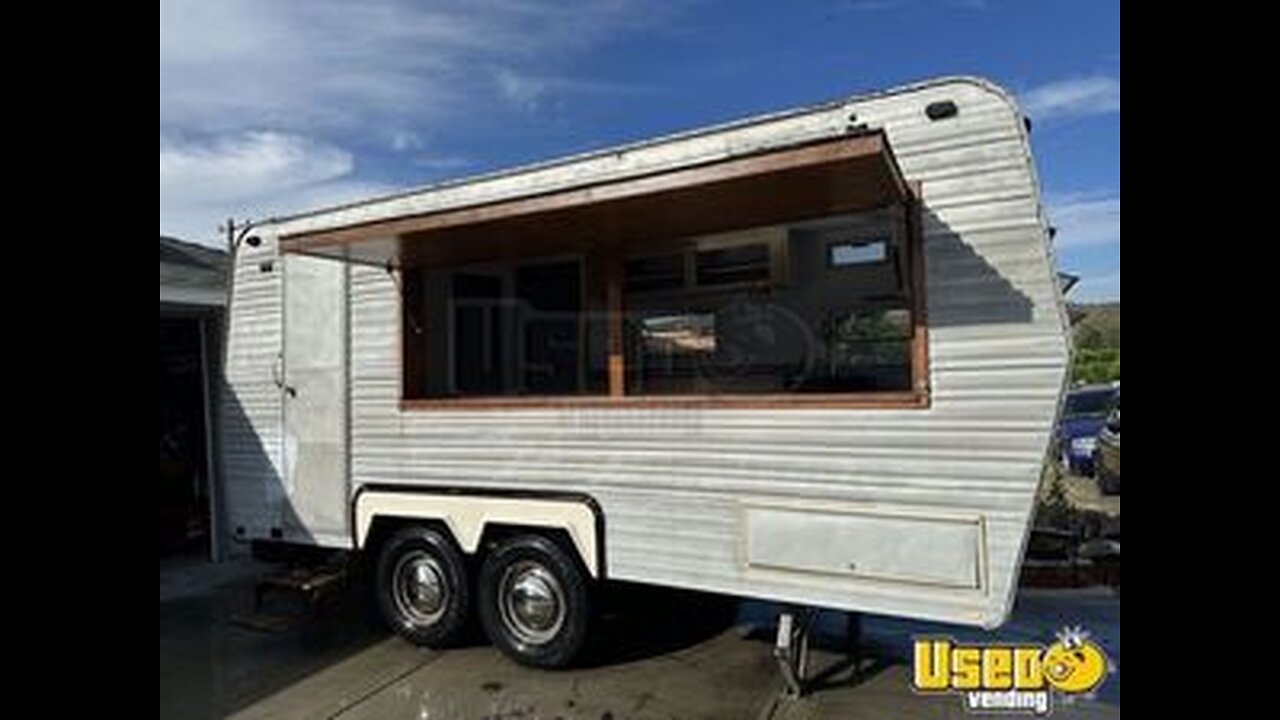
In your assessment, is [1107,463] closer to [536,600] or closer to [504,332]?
[504,332]

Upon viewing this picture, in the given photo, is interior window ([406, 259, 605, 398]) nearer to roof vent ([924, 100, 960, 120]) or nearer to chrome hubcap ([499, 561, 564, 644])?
chrome hubcap ([499, 561, 564, 644])

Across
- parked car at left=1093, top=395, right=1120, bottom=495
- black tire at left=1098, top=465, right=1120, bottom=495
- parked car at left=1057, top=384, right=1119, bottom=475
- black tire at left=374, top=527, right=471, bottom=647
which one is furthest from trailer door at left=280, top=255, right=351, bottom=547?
parked car at left=1057, top=384, right=1119, bottom=475

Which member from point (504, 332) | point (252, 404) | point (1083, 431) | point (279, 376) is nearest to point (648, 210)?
point (504, 332)

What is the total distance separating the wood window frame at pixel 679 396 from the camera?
518cm

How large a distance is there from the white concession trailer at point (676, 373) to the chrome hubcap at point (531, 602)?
0.02 metres

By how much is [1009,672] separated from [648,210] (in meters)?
3.45

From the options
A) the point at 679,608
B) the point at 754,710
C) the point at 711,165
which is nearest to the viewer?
the point at 711,165

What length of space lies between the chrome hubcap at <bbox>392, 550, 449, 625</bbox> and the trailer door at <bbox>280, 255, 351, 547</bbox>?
0.58 m

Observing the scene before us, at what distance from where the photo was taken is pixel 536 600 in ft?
21.3

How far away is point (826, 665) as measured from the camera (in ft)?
21.1

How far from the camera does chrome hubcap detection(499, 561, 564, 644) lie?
6406 mm
